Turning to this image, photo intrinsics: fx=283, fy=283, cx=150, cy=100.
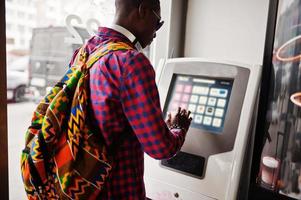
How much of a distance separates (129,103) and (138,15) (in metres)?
0.31

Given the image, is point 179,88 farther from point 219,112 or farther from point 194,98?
point 219,112

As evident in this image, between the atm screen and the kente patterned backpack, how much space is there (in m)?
0.52

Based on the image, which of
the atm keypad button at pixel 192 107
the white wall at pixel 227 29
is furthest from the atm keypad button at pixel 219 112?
the white wall at pixel 227 29

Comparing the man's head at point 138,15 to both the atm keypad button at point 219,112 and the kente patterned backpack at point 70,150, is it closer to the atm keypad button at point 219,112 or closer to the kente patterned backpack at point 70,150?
the kente patterned backpack at point 70,150

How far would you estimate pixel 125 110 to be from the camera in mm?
838

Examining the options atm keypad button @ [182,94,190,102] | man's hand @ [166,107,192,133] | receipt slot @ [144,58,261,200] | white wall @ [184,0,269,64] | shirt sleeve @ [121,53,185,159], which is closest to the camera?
shirt sleeve @ [121,53,185,159]

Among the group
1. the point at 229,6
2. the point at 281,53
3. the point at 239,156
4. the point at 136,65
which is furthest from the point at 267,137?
the point at 229,6

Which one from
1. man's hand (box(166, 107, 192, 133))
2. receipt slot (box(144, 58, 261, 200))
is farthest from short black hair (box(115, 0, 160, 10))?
receipt slot (box(144, 58, 261, 200))

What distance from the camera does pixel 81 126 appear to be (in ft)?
2.73

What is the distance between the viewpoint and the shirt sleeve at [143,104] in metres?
0.81

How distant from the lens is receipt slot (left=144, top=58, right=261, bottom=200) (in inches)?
47.6

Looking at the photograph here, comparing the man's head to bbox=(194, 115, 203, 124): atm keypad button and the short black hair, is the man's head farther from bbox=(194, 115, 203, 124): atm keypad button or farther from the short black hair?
bbox=(194, 115, 203, 124): atm keypad button

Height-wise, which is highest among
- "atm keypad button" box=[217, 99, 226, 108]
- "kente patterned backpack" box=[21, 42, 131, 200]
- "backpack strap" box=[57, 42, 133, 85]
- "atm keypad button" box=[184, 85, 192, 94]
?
"backpack strap" box=[57, 42, 133, 85]

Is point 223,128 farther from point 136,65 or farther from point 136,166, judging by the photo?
point 136,65
